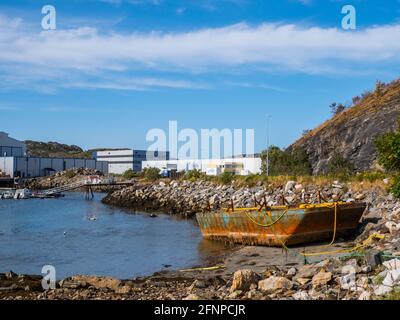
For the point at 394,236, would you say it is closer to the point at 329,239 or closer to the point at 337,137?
the point at 329,239

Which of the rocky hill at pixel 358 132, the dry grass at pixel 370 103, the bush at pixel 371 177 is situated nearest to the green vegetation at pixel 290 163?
the rocky hill at pixel 358 132

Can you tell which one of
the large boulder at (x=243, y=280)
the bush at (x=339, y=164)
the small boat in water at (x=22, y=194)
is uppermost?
the bush at (x=339, y=164)

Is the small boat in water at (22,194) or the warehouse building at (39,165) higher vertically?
the warehouse building at (39,165)

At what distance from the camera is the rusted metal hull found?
21.0 metres

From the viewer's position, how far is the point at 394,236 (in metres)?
17.5

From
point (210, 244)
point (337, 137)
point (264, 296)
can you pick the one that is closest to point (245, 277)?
point (264, 296)

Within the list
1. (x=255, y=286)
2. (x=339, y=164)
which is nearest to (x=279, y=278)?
(x=255, y=286)

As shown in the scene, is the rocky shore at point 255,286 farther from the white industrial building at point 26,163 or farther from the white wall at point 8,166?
the white industrial building at point 26,163

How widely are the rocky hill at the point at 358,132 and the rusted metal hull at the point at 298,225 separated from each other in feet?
75.4

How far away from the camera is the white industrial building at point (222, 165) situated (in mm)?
72269

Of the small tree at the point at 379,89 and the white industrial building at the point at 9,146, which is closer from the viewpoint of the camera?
the small tree at the point at 379,89

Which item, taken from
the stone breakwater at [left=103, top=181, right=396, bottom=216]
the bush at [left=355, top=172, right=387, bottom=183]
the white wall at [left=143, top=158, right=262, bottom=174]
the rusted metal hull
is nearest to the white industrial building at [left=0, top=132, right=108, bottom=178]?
the white wall at [left=143, top=158, right=262, bottom=174]

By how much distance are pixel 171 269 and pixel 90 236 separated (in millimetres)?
12687

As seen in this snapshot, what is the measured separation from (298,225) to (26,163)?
3851 inches
